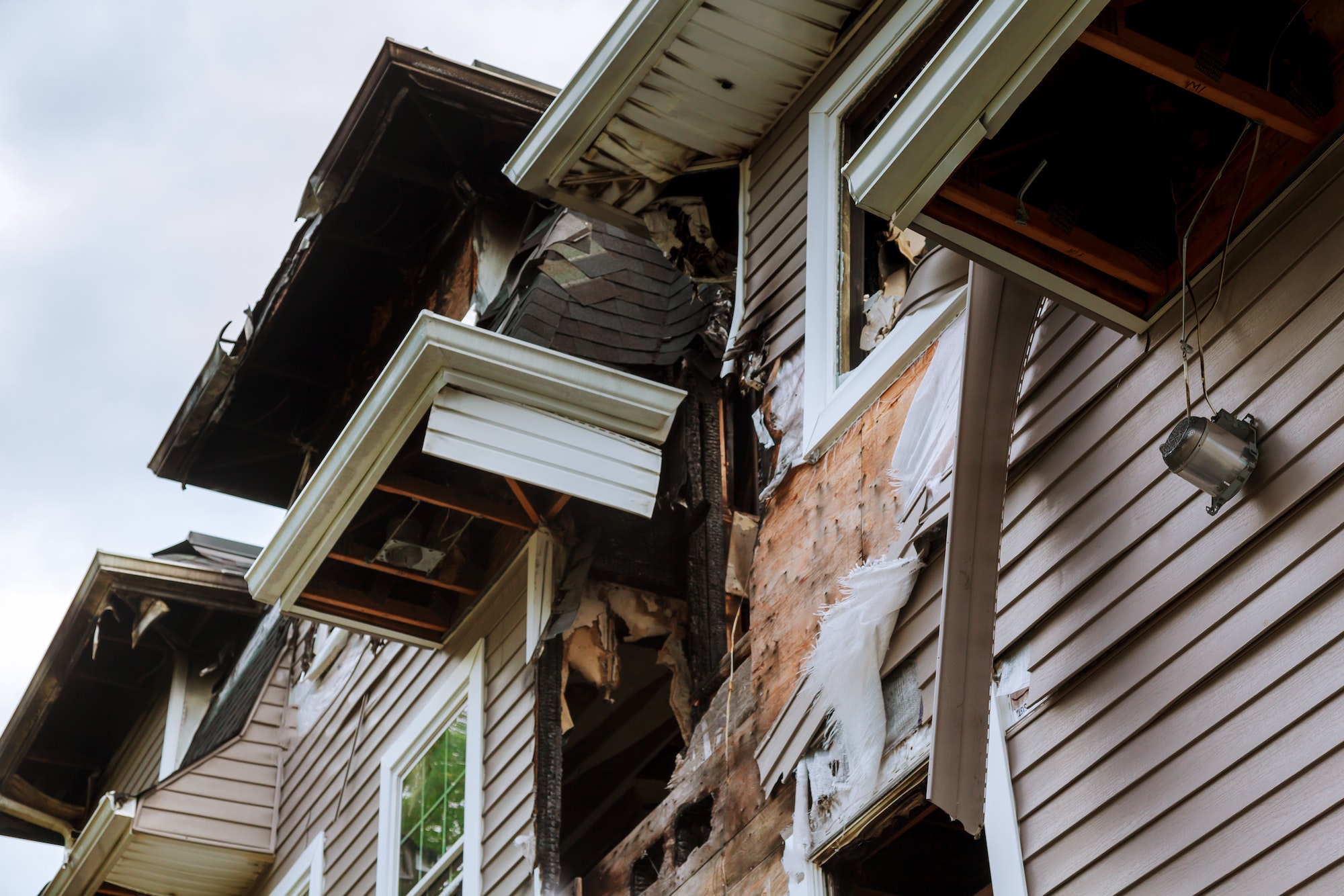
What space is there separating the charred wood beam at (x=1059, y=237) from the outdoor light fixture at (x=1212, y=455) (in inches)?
27.3

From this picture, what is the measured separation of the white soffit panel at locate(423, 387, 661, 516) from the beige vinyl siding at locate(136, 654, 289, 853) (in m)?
5.56

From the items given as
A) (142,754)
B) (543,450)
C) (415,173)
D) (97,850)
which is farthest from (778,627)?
(142,754)

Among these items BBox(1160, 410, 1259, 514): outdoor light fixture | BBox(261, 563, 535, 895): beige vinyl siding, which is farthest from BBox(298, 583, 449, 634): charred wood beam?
BBox(1160, 410, 1259, 514): outdoor light fixture

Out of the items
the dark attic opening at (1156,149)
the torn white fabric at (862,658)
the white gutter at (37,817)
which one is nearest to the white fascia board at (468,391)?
the torn white fabric at (862,658)

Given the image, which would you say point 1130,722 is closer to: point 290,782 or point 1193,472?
point 1193,472

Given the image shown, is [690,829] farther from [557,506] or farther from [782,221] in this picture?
[782,221]

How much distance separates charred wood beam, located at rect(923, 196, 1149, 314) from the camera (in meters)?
4.40

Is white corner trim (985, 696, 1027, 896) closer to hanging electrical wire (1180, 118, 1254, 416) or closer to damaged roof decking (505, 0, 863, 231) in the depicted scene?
hanging electrical wire (1180, 118, 1254, 416)

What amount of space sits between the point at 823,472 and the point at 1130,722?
236 cm

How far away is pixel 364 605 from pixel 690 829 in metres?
3.53

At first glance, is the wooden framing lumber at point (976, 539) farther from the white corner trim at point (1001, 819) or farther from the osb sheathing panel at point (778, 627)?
the osb sheathing panel at point (778, 627)

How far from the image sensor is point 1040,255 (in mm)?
4555

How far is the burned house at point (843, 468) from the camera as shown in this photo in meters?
4.03

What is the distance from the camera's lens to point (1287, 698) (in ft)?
12.2
